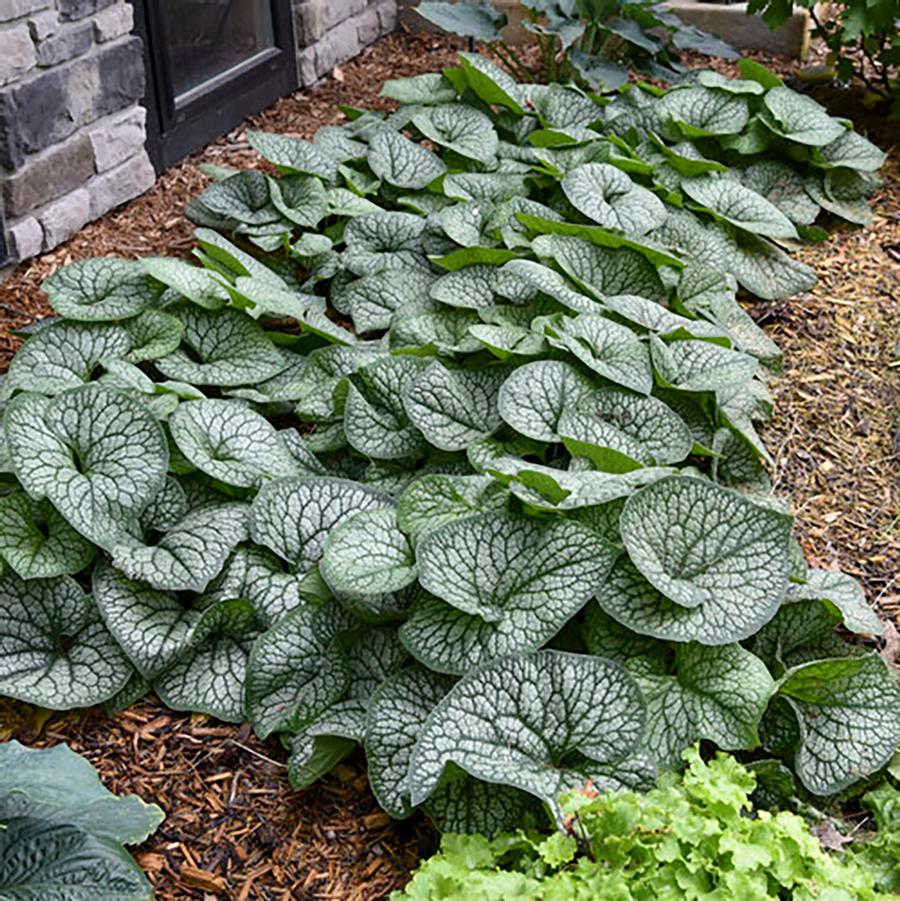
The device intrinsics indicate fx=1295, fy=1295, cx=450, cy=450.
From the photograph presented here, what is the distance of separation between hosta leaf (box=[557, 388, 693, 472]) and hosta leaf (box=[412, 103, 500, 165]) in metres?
1.41

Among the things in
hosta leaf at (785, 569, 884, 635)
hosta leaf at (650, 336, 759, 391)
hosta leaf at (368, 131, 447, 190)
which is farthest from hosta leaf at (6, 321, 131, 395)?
hosta leaf at (785, 569, 884, 635)

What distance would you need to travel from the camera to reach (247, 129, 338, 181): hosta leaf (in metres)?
3.72

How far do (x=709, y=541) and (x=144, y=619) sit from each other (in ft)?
3.39

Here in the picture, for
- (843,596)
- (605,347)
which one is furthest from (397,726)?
(605,347)

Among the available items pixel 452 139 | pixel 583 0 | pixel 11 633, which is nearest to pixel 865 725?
pixel 11 633

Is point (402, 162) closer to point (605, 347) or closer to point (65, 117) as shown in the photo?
point (65, 117)

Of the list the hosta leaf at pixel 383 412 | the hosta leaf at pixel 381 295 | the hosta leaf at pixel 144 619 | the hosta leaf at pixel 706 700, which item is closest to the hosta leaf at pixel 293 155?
the hosta leaf at pixel 381 295

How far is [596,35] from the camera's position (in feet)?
15.2

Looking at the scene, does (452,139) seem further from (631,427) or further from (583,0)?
(631,427)

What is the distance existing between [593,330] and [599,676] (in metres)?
1.01

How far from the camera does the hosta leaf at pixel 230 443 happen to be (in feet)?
8.39

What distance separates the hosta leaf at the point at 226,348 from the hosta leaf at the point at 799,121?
75.5 inches

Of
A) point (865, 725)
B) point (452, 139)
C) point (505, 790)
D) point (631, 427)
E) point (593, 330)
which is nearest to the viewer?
point (505, 790)

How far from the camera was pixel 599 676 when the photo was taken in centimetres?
210
